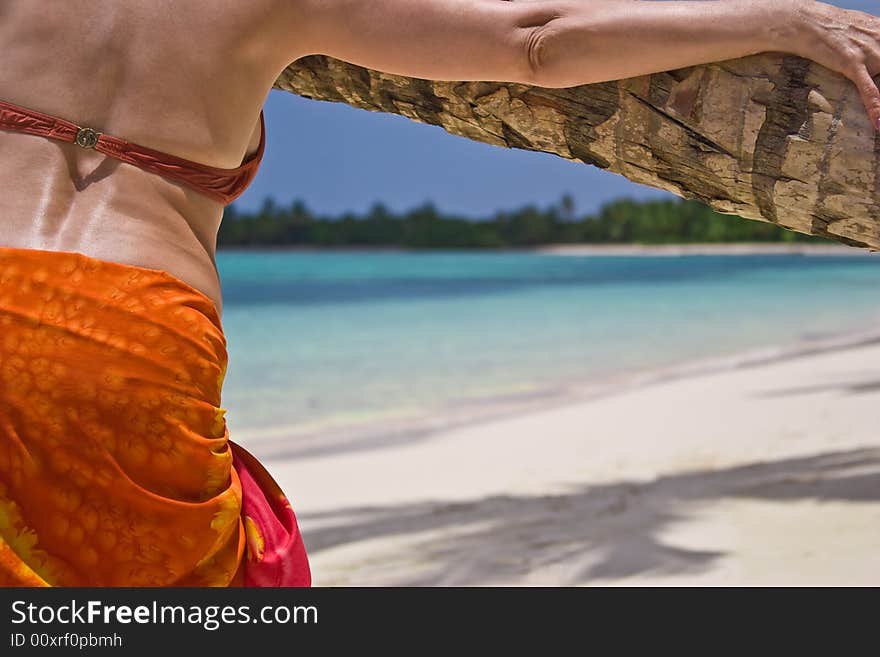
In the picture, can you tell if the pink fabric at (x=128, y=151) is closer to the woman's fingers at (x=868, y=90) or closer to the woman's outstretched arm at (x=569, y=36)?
the woman's outstretched arm at (x=569, y=36)

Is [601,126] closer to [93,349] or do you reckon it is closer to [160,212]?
[160,212]

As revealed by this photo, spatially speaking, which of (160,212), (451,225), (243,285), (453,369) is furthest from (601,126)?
(451,225)

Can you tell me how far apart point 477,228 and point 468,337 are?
57272 millimetres

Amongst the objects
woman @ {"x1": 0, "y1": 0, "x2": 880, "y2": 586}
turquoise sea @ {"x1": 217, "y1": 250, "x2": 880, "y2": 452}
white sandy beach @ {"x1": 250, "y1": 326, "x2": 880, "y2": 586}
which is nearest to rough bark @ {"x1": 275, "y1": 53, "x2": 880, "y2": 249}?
woman @ {"x1": 0, "y1": 0, "x2": 880, "y2": 586}

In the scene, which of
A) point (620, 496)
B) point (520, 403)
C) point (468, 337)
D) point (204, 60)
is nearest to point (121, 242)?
point (204, 60)

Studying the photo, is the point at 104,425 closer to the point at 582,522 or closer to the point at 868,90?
the point at 868,90

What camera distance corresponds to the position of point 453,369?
1197 centimetres

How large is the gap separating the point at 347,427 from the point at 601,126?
703 cm

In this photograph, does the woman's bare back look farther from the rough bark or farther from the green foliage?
the green foliage

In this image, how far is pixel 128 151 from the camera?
1221 mm

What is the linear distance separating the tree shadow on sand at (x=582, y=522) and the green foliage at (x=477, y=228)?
57580 millimetres

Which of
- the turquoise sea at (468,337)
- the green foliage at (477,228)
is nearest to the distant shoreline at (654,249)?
the green foliage at (477,228)

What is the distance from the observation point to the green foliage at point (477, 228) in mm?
62938

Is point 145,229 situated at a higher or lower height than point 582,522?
higher
